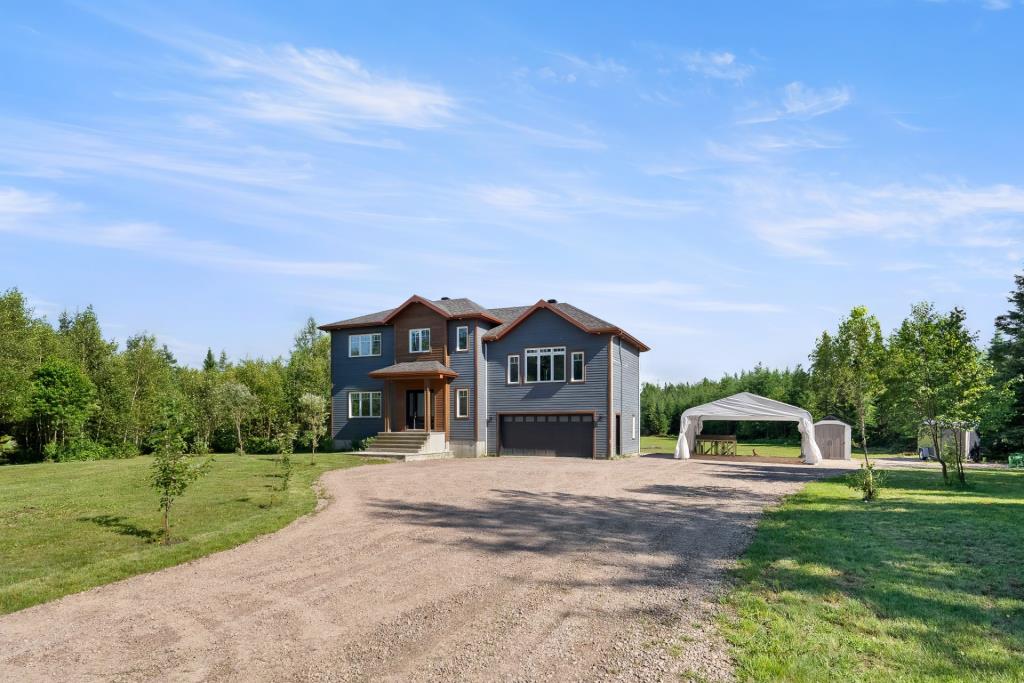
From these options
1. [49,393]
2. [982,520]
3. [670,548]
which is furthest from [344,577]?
[49,393]

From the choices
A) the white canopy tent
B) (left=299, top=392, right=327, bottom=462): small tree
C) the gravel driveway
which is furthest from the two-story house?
the gravel driveway

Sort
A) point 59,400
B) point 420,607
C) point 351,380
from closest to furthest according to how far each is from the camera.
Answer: point 420,607 → point 59,400 → point 351,380

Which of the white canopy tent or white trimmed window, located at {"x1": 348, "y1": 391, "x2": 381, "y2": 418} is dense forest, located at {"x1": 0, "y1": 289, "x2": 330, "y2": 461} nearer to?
white trimmed window, located at {"x1": 348, "y1": 391, "x2": 381, "y2": 418}

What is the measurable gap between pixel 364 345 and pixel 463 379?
20.2 feet

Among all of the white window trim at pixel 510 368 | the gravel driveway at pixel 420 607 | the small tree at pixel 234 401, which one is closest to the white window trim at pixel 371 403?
the small tree at pixel 234 401

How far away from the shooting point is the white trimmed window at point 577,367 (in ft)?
91.7

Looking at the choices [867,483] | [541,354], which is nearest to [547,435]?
[541,354]

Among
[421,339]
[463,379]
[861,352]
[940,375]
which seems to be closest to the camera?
[940,375]

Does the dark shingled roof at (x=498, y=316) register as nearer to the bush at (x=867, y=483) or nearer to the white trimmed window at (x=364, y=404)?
the white trimmed window at (x=364, y=404)

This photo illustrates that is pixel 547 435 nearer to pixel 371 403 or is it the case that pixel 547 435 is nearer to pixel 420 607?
pixel 371 403

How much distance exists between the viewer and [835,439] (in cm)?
3219

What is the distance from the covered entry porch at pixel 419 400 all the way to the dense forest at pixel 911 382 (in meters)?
16.8

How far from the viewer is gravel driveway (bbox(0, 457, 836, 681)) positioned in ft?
17.2

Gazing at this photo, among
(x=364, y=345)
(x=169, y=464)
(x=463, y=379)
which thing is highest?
(x=364, y=345)
